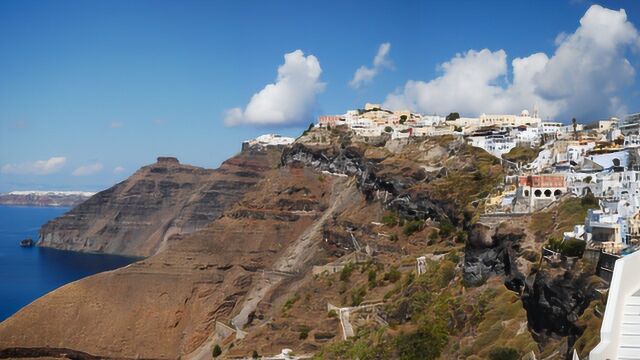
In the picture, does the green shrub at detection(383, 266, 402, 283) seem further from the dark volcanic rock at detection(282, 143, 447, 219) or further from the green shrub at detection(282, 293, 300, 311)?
the green shrub at detection(282, 293, 300, 311)

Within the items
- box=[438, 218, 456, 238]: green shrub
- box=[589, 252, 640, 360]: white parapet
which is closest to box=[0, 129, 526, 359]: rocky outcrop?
box=[438, 218, 456, 238]: green shrub

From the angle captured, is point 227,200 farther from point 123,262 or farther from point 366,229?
point 366,229

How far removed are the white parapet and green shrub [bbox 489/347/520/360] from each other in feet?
→ 32.1

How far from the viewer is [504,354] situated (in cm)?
2616

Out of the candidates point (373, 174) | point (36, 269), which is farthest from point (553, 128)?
point (36, 269)

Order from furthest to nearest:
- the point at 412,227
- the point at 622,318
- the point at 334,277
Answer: the point at 334,277, the point at 412,227, the point at 622,318

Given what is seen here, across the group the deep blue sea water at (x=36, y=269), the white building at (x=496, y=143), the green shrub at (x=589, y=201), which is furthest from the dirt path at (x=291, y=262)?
the green shrub at (x=589, y=201)

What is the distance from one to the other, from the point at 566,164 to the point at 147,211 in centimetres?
12391

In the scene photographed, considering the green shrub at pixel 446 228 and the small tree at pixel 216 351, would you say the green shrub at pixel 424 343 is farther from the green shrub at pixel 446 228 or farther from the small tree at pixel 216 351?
the small tree at pixel 216 351

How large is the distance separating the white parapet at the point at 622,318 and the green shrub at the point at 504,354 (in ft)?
32.1

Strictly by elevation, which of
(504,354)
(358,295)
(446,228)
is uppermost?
(446,228)

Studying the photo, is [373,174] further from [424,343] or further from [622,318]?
[622,318]

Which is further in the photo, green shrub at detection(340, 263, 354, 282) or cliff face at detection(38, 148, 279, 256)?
cliff face at detection(38, 148, 279, 256)

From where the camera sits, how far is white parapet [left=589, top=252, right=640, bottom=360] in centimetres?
1439
